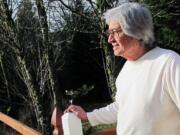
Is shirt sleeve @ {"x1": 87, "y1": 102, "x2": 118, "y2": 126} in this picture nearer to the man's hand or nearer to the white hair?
the man's hand

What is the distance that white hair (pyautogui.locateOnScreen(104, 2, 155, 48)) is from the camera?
2.95m

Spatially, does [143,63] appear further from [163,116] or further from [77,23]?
[77,23]

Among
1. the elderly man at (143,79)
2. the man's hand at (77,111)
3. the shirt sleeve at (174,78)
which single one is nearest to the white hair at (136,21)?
the elderly man at (143,79)

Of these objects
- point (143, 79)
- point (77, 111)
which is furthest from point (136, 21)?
point (77, 111)

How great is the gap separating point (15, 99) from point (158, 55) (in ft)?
37.5

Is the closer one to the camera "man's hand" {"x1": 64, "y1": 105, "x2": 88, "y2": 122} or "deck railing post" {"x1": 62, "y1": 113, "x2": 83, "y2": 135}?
"deck railing post" {"x1": 62, "y1": 113, "x2": 83, "y2": 135}

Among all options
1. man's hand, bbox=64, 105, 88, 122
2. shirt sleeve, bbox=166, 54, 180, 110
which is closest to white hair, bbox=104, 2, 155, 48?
shirt sleeve, bbox=166, 54, 180, 110

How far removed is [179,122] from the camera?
2.88 meters

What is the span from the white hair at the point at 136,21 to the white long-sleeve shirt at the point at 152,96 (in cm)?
10

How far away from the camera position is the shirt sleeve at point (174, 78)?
2.77 m

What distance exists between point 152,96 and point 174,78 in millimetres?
167

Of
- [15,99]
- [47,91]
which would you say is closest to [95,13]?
[47,91]

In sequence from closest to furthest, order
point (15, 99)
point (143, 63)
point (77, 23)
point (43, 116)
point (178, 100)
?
point (178, 100) → point (143, 63) → point (43, 116) → point (77, 23) → point (15, 99)

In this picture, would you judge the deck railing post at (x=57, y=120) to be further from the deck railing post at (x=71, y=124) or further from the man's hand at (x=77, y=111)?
the man's hand at (x=77, y=111)
